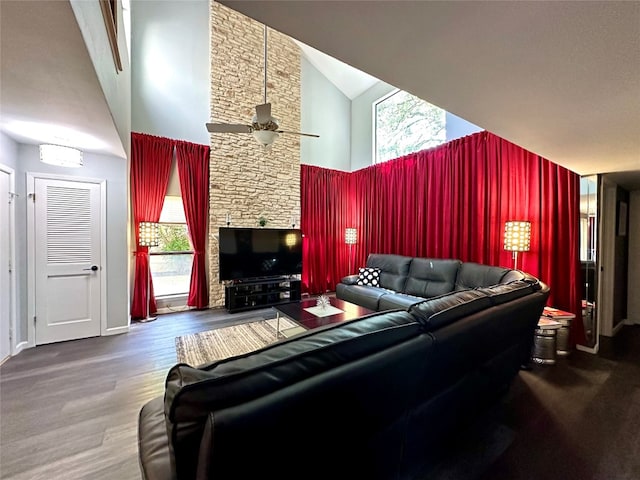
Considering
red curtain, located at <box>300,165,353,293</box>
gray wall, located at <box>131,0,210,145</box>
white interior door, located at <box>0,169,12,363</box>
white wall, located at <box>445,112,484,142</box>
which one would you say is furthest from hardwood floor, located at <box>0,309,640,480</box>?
gray wall, located at <box>131,0,210,145</box>

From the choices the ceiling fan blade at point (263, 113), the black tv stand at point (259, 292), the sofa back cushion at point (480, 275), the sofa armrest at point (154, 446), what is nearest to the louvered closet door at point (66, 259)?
the black tv stand at point (259, 292)

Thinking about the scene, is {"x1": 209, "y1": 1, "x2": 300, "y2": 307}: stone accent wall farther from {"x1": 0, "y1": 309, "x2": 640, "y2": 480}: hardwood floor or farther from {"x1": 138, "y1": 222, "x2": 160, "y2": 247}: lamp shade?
{"x1": 0, "y1": 309, "x2": 640, "y2": 480}: hardwood floor

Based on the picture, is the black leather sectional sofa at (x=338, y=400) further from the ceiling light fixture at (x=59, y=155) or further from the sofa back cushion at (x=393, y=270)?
the ceiling light fixture at (x=59, y=155)

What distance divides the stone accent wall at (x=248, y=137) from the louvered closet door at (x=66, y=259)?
170 centimetres

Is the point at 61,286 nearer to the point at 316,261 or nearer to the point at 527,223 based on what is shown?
the point at 316,261

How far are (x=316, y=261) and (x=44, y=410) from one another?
4607 mm

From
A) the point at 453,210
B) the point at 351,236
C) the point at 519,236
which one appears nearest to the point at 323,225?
the point at 351,236

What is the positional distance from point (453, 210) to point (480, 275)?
1.20m

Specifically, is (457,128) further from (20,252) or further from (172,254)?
(20,252)

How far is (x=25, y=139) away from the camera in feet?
9.25

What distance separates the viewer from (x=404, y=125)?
5367 mm

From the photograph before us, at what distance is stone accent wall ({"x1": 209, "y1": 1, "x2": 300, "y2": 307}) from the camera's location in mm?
4863

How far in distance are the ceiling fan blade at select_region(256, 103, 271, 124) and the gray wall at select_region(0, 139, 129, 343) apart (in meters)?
2.13

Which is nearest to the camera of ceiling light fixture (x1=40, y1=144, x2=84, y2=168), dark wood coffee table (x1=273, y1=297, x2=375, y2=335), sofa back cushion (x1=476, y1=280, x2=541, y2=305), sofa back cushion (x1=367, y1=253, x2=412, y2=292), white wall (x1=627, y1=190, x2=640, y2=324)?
sofa back cushion (x1=476, y1=280, x2=541, y2=305)
